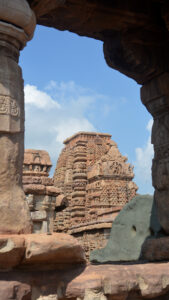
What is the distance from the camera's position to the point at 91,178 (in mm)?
20500

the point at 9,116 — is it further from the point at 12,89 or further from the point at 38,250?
the point at 38,250

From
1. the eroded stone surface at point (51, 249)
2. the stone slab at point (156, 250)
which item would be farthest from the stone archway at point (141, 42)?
the eroded stone surface at point (51, 249)

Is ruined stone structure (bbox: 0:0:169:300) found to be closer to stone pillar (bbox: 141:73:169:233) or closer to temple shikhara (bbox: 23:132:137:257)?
stone pillar (bbox: 141:73:169:233)

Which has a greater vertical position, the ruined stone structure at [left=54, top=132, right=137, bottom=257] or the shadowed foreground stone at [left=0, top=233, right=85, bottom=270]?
the ruined stone structure at [left=54, top=132, right=137, bottom=257]

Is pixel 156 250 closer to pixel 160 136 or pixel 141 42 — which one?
pixel 160 136

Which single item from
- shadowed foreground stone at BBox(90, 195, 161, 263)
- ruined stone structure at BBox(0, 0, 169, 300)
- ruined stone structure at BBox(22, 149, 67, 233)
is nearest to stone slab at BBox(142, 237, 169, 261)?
ruined stone structure at BBox(0, 0, 169, 300)

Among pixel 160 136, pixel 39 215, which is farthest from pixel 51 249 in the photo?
pixel 39 215

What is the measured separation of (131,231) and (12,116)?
14.9 ft

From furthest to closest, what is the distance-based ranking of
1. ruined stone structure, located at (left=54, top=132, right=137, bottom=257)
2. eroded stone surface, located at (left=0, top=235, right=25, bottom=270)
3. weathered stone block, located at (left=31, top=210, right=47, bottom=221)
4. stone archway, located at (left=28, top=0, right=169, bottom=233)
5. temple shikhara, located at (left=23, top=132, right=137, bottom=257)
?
1. ruined stone structure, located at (left=54, top=132, right=137, bottom=257)
2. temple shikhara, located at (left=23, top=132, right=137, bottom=257)
3. weathered stone block, located at (left=31, top=210, right=47, bottom=221)
4. stone archway, located at (left=28, top=0, right=169, bottom=233)
5. eroded stone surface, located at (left=0, top=235, right=25, bottom=270)

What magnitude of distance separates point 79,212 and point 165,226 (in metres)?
16.2

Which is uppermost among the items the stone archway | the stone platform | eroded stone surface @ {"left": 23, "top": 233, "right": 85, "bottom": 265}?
the stone archway

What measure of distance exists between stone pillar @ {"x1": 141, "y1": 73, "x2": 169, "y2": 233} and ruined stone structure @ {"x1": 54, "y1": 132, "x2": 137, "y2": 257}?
41.7ft

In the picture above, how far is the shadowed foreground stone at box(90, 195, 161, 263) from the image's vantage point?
20.4ft

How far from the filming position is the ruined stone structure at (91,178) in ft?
63.5
